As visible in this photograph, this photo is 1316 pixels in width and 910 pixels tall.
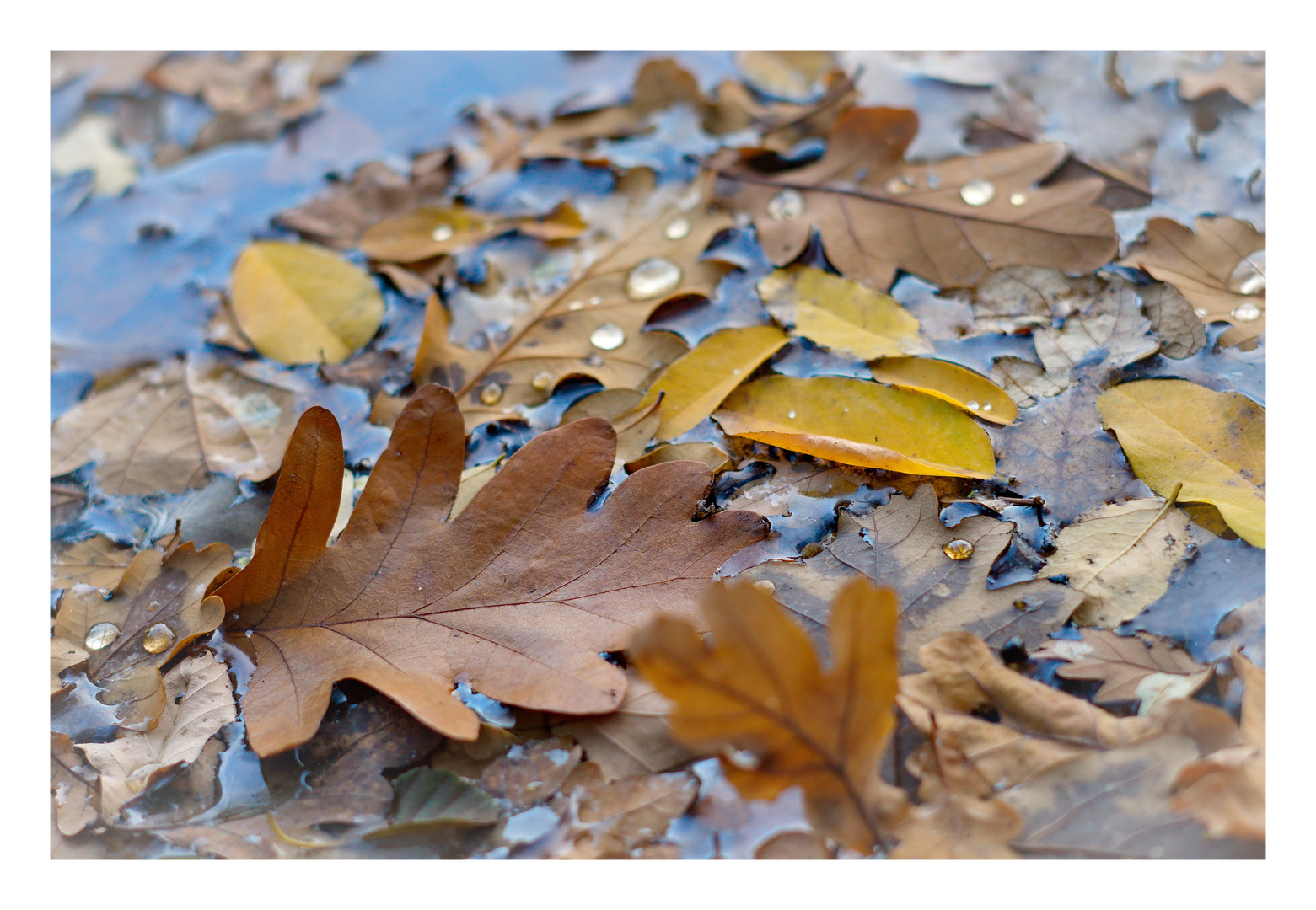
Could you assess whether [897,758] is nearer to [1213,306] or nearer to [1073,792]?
[1073,792]

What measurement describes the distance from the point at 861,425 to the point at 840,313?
0.96 ft

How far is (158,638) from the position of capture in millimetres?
1285

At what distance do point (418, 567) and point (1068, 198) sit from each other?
139cm

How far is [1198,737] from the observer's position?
1034 millimetres

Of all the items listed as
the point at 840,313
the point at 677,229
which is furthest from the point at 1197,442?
the point at 677,229

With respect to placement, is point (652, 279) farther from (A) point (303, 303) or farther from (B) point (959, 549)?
(B) point (959, 549)

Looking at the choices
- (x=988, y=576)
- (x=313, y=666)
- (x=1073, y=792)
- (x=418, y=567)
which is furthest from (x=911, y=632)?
(x=313, y=666)

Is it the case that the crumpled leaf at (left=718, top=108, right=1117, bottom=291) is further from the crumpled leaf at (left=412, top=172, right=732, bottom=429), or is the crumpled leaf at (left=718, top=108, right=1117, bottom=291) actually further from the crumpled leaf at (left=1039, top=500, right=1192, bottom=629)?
the crumpled leaf at (left=1039, top=500, right=1192, bottom=629)

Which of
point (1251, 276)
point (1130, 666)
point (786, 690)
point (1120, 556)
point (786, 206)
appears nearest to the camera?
point (786, 690)

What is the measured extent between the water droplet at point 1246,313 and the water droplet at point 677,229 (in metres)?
1.01

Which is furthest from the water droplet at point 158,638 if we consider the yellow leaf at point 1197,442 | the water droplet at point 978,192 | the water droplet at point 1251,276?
the water droplet at point 1251,276

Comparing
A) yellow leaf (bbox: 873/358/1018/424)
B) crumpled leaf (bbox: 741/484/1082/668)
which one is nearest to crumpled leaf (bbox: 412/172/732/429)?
yellow leaf (bbox: 873/358/1018/424)

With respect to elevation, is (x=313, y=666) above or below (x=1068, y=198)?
below

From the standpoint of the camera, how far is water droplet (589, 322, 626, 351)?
1.62m
